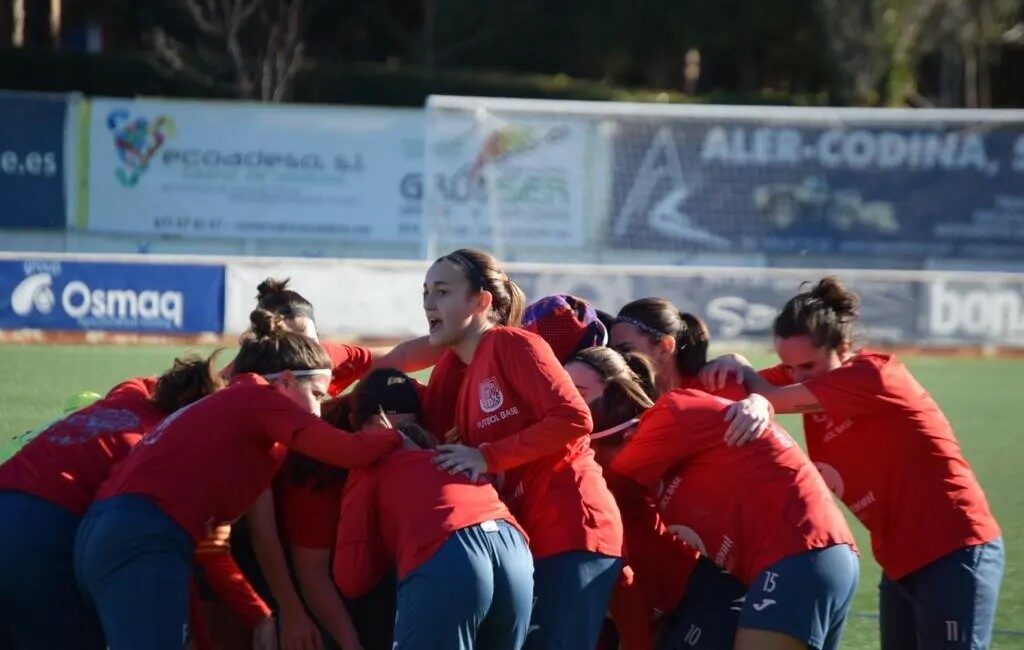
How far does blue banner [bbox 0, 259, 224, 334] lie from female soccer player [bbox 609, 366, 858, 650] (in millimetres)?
12369

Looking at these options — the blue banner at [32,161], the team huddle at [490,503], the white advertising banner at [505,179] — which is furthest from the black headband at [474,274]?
the blue banner at [32,161]

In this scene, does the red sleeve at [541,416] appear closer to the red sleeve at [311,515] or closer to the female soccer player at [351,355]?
the red sleeve at [311,515]

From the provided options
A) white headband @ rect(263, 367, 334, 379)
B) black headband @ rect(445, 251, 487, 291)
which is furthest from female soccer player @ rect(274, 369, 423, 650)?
black headband @ rect(445, 251, 487, 291)

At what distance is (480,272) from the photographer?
507 cm

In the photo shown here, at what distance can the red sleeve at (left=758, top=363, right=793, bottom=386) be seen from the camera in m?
5.82

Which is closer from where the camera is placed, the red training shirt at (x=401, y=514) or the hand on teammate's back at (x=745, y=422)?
the red training shirt at (x=401, y=514)

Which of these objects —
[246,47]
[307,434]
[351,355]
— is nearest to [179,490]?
[307,434]

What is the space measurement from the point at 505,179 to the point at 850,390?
16.1m

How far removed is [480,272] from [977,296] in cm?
1377

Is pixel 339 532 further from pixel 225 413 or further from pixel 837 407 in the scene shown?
pixel 837 407

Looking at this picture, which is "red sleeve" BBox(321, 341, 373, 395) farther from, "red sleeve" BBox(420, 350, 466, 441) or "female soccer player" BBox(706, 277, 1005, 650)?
"female soccer player" BBox(706, 277, 1005, 650)

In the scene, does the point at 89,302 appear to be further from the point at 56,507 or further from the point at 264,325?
the point at 56,507

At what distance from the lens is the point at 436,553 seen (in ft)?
14.2

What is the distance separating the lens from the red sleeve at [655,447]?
477 cm
